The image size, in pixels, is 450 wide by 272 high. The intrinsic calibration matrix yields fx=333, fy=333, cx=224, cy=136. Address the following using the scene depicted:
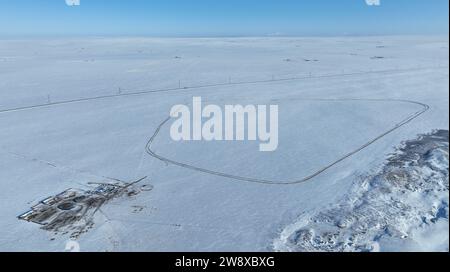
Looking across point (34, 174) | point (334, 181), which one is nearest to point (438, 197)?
point (334, 181)

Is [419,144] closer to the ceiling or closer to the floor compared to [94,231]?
closer to the ceiling

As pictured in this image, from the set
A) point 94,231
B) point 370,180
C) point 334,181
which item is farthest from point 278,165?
point 94,231

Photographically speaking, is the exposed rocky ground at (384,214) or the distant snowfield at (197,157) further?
the distant snowfield at (197,157)

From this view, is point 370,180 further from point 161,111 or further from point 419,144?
point 161,111

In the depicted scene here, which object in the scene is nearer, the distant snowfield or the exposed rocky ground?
the exposed rocky ground

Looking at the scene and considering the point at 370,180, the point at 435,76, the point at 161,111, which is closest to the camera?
the point at 370,180

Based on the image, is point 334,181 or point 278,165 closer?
point 334,181

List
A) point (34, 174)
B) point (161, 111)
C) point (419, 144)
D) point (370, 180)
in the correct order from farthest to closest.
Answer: point (161, 111) → point (419, 144) → point (34, 174) → point (370, 180)

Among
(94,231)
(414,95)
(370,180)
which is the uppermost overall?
(414,95)

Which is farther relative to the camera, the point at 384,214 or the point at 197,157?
the point at 197,157

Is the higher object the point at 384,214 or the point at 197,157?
the point at 197,157
